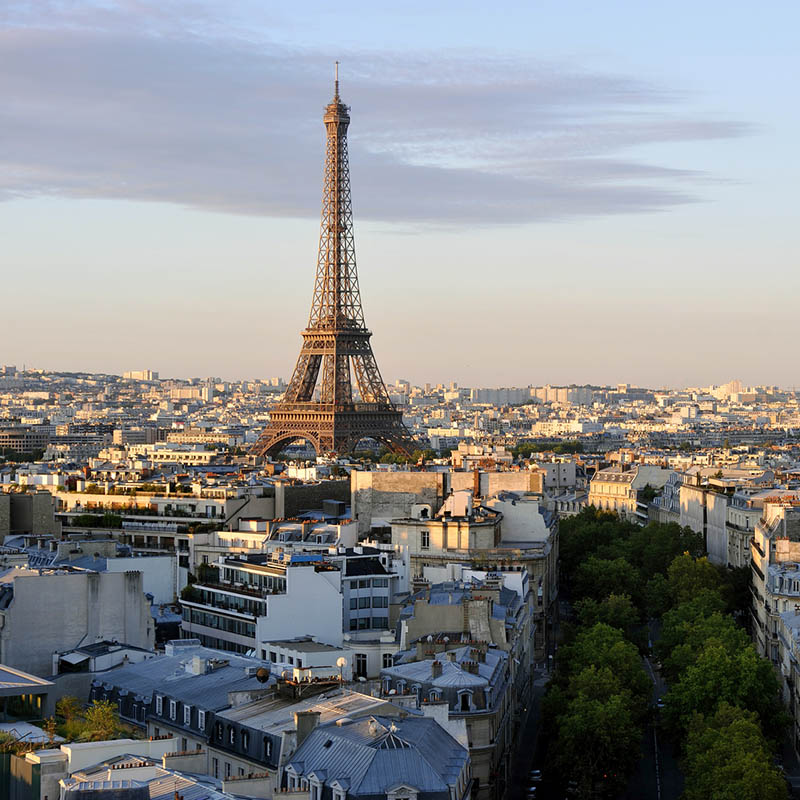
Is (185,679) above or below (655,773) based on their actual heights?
above

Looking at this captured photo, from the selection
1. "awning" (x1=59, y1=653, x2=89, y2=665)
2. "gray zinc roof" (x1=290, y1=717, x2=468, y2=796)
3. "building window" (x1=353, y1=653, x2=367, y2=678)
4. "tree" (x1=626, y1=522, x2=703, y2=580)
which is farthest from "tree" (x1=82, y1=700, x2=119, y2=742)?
"tree" (x1=626, y1=522, x2=703, y2=580)

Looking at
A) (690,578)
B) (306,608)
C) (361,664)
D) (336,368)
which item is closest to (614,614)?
(690,578)

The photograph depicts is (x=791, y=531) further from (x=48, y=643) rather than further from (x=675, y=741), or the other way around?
(x=48, y=643)

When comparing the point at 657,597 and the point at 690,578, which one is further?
the point at 657,597

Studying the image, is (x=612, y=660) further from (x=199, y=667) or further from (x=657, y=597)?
(x=657, y=597)

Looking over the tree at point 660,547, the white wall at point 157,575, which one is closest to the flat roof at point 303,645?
the white wall at point 157,575

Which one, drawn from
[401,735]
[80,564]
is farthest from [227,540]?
[401,735]

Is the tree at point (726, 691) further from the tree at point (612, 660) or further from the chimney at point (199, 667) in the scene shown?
the chimney at point (199, 667)
